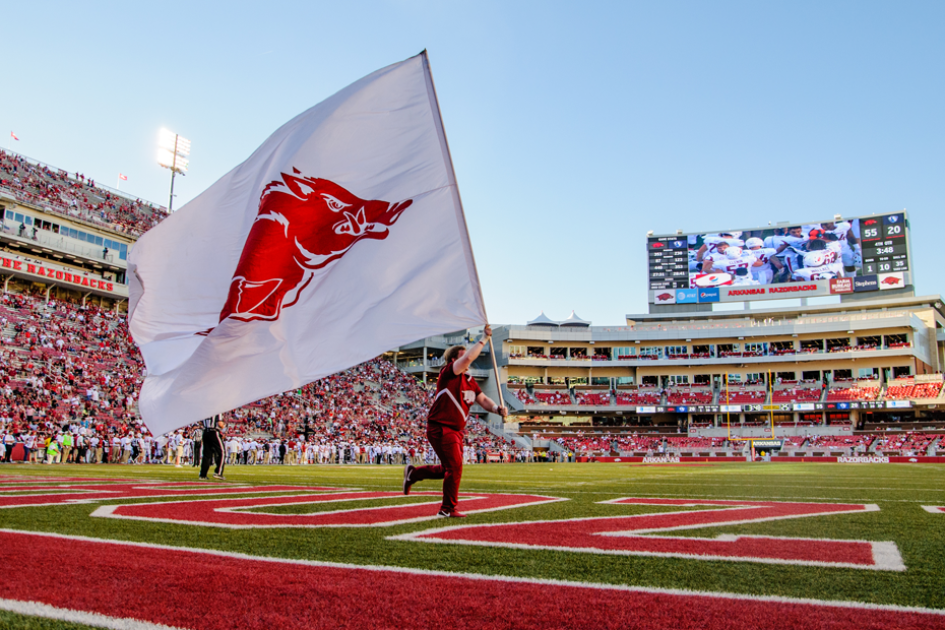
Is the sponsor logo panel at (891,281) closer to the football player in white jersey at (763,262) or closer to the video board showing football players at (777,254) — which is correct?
the video board showing football players at (777,254)

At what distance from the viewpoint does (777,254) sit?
55.7 m

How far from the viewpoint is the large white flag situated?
5797 millimetres

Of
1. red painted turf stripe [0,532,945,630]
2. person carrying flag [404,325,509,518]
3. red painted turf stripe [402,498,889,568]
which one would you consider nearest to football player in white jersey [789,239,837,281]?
red painted turf stripe [402,498,889,568]

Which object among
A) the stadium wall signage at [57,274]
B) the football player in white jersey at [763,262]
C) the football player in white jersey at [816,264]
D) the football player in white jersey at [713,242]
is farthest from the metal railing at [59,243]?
the football player in white jersey at [816,264]

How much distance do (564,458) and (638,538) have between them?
4309 centimetres

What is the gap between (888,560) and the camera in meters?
3.40

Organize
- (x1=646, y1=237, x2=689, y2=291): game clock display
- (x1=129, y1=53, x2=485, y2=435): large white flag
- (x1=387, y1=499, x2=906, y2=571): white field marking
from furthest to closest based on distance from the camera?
(x1=646, y1=237, x2=689, y2=291): game clock display → (x1=129, y1=53, x2=485, y2=435): large white flag → (x1=387, y1=499, x2=906, y2=571): white field marking

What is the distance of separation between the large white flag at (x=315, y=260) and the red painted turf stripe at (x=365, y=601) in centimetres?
273

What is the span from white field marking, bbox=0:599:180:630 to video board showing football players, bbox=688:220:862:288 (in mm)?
59397

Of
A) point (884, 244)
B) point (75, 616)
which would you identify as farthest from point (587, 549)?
point (884, 244)

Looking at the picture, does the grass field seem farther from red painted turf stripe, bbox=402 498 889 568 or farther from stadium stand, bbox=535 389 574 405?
stadium stand, bbox=535 389 574 405

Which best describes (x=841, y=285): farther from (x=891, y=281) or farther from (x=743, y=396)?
(x=743, y=396)

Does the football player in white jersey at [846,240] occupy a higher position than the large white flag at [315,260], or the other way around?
the football player in white jersey at [846,240]

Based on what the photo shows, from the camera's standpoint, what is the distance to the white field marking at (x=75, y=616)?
2127 millimetres
